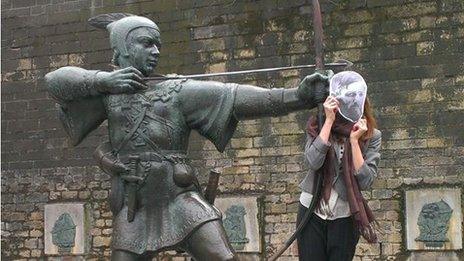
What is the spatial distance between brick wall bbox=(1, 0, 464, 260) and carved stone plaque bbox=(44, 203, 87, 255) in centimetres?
13

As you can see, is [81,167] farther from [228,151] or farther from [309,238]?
[309,238]

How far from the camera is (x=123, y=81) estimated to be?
3.87 meters

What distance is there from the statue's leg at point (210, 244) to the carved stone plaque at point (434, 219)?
5186 mm

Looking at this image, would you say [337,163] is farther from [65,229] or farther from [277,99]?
[65,229]

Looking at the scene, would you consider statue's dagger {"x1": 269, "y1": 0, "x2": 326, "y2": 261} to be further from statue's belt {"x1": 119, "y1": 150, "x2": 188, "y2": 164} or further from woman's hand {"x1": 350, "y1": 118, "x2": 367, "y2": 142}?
statue's belt {"x1": 119, "y1": 150, "x2": 188, "y2": 164}

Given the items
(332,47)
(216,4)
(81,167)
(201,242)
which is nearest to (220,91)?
(201,242)

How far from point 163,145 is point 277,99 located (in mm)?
531

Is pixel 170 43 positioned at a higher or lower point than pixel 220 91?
higher

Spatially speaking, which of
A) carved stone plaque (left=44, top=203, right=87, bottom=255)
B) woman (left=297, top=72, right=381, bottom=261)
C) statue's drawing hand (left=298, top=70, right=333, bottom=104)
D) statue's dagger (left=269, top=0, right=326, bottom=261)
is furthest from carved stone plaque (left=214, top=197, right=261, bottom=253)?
statue's drawing hand (left=298, top=70, right=333, bottom=104)

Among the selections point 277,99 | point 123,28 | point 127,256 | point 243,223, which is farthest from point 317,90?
point 243,223

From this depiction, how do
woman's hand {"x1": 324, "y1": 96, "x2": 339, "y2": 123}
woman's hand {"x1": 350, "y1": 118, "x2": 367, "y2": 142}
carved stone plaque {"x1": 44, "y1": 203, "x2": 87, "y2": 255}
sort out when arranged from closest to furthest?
woman's hand {"x1": 324, "y1": 96, "x2": 339, "y2": 123} < woman's hand {"x1": 350, "y1": 118, "x2": 367, "y2": 142} < carved stone plaque {"x1": 44, "y1": 203, "x2": 87, "y2": 255}

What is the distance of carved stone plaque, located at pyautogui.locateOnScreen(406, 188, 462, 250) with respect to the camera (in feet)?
28.1

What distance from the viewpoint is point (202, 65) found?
9.98m

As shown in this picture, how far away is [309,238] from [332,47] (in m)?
5.35
